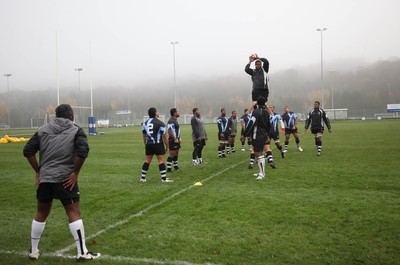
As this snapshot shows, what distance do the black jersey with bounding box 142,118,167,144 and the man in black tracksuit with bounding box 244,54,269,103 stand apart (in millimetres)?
3401

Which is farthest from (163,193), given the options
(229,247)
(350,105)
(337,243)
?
(350,105)

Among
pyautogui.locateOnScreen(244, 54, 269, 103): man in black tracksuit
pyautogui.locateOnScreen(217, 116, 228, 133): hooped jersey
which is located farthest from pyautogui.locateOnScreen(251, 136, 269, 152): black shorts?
pyautogui.locateOnScreen(217, 116, 228, 133): hooped jersey

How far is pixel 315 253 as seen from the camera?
489 centimetres

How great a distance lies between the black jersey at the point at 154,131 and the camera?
33.5 ft

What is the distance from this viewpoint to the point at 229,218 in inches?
260

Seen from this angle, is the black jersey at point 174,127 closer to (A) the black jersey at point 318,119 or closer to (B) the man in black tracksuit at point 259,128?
(B) the man in black tracksuit at point 259,128

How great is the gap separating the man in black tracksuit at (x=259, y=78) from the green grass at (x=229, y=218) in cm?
259

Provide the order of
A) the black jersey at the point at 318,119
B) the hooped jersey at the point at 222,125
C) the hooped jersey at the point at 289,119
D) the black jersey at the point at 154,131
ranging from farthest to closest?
the hooped jersey at the point at 289,119 → the hooped jersey at the point at 222,125 → the black jersey at the point at 318,119 → the black jersey at the point at 154,131

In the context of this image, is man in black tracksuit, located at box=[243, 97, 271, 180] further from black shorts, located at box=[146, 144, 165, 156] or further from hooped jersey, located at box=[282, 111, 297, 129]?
hooped jersey, located at box=[282, 111, 297, 129]

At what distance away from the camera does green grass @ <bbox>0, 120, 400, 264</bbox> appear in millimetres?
4984

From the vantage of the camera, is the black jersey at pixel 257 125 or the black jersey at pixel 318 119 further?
the black jersey at pixel 318 119

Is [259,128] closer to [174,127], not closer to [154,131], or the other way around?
[174,127]

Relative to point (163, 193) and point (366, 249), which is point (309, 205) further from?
point (163, 193)

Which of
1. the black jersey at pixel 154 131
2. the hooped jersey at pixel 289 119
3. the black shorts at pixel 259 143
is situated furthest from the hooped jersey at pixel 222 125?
the black jersey at pixel 154 131
